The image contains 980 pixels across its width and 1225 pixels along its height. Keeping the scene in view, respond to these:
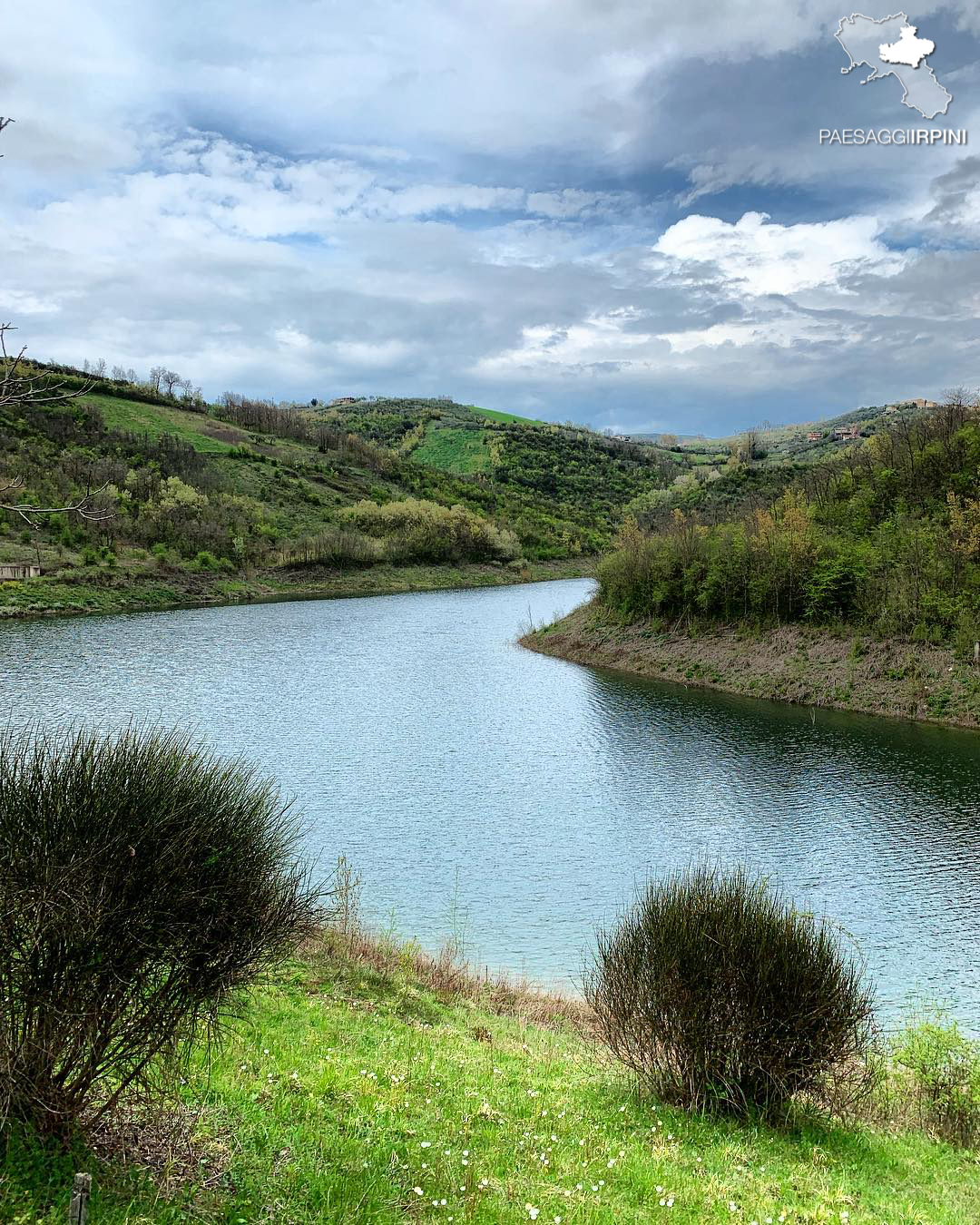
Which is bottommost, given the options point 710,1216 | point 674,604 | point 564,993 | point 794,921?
point 564,993

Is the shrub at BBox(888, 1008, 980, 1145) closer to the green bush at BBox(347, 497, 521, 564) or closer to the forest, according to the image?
the forest

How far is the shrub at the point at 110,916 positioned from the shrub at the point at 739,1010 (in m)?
4.45

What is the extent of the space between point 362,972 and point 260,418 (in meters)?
151

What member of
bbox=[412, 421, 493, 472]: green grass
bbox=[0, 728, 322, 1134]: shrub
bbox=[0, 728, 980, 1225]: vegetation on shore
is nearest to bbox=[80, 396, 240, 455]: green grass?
bbox=[412, 421, 493, 472]: green grass

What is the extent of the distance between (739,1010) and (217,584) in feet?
264

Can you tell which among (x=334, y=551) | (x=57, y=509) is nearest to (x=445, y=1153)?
(x=57, y=509)

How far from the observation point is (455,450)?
590 feet

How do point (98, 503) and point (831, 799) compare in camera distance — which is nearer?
point (831, 799)

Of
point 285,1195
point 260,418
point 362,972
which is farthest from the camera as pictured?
point 260,418

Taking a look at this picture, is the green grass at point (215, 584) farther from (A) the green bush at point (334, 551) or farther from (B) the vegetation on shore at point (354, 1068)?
(B) the vegetation on shore at point (354, 1068)

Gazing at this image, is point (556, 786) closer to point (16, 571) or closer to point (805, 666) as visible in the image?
point (805, 666)

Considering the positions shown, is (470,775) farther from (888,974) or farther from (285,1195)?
(285,1195)

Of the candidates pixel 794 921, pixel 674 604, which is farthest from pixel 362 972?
pixel 674 604

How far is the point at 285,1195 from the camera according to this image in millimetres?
5414
